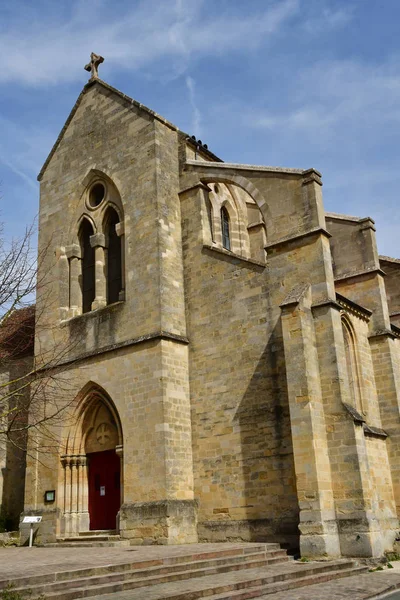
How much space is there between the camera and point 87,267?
748 inches

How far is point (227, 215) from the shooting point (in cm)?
2102

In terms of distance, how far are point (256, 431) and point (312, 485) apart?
2236 millimetres

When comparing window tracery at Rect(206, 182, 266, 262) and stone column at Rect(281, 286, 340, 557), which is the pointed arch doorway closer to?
stone column at Rect(281, 286, 340, 557)

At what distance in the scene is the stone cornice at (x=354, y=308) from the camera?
1559 centimetres

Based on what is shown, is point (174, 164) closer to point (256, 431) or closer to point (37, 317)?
point (37, 317)

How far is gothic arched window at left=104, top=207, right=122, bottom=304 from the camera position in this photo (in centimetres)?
1784

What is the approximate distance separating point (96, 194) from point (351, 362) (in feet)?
30.0

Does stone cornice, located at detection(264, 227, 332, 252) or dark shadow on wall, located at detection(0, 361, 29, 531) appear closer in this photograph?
stone cornice, located at detection(264, 227, 332, 252)

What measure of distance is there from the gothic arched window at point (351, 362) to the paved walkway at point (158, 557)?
13.2 ft

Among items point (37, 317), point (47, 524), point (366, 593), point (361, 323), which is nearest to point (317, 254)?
point (361, 323)

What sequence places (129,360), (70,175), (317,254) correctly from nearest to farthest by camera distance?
1. (317,254)
2. (129,360)
3. (70,175)

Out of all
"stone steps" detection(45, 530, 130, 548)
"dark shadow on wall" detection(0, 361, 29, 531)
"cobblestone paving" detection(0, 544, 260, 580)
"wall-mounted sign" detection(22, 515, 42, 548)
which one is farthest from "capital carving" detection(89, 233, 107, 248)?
"cobblestone paving" detection(0, 544, 260, 580)

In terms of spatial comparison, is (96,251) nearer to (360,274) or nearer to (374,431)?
(360,274)

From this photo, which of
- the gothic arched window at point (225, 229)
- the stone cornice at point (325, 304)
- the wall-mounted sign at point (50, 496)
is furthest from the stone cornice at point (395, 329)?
the wall-mounted sign at point (50, 496)
